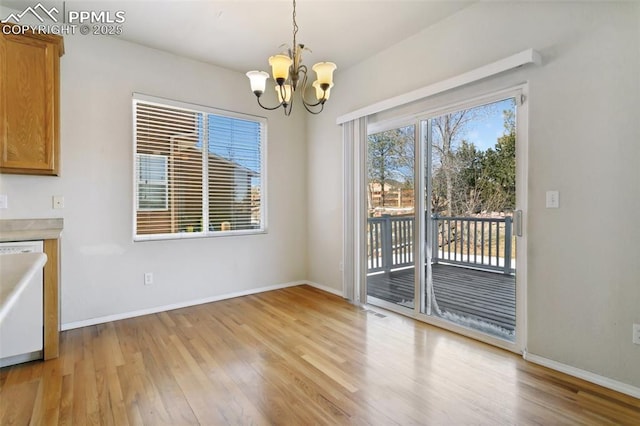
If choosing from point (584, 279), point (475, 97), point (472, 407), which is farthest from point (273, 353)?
point (475, 97)

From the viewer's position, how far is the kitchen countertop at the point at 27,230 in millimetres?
2291

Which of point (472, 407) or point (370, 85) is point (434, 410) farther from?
point (370, 85)

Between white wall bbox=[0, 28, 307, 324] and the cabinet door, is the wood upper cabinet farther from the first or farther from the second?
white wall bbox=[0, 28, 307, 324]

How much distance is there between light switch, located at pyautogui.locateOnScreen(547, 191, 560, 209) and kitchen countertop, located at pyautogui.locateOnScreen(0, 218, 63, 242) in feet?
12.0

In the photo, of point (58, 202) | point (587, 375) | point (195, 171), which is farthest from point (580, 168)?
point (58, 202)

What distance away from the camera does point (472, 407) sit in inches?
71.6

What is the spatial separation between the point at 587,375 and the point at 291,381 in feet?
6.45

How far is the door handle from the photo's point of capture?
2439 mm

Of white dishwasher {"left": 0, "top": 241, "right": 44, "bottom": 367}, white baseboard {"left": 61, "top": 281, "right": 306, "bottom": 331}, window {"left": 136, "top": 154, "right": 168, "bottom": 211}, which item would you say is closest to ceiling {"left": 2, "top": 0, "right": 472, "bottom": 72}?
window {"left": 136, "top": 154, "right": 168, "bottom": 211}

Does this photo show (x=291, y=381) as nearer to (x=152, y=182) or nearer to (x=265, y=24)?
(x=152, y=182)

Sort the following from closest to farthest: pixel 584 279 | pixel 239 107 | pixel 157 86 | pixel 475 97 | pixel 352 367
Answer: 1. pixel 584 279
2. pixel 352 367
3. pixel 475 97
4. pixel 157 86
5. pixel 239 107

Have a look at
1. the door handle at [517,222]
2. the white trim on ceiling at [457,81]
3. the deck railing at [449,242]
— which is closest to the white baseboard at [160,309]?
the deck railing at [449,242]

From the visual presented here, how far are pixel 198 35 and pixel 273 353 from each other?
308 centimetres

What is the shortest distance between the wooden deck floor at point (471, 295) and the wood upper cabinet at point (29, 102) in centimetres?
353
